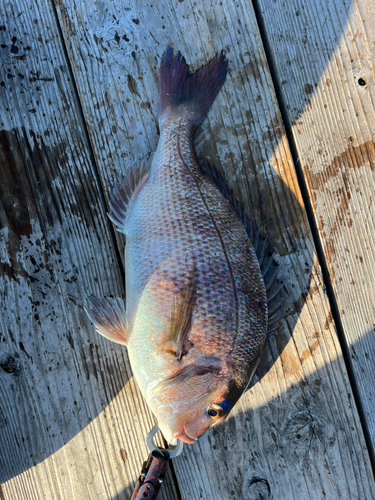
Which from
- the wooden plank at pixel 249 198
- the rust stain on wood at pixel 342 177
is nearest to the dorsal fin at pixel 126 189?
the wooden plank at pixel 249 198

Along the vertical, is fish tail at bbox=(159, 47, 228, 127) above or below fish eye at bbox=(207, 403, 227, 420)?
above

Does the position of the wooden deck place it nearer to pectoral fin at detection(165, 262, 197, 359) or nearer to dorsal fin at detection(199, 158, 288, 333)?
dorsal fin at detection(199, 158, 288, 333)

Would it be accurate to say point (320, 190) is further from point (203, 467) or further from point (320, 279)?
point (203, 467)

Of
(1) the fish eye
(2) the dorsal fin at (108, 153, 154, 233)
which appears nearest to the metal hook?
(1) the fish eye

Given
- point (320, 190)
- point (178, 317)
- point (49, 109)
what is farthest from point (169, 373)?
point (49, 109)

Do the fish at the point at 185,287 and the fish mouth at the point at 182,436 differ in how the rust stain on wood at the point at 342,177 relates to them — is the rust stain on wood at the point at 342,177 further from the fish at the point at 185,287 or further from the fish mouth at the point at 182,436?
the fish mouth at the point at 182,436

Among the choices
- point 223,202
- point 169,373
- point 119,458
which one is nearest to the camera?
point 169,373

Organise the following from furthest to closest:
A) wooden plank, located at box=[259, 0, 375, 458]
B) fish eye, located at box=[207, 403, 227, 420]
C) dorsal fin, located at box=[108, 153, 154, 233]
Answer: wooden plank, located at box=[259, 0, 375, 458]
dorsal fin, located at box=[108, 153, 154, 233]
fish eye, located at box=[207, 403, 227, 420]
